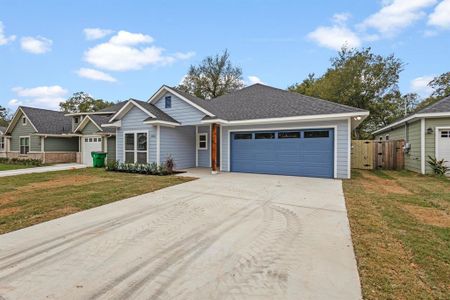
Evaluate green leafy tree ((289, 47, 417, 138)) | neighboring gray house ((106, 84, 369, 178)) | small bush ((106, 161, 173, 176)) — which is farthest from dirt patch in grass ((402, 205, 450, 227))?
green leafy tree ((289, 47, 417, 138))

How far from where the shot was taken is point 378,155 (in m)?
15.7

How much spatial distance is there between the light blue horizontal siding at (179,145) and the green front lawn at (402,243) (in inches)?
362

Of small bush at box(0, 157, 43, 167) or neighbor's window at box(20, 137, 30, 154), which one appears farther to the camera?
neighbor's window at box(20, 137, 30, 154)

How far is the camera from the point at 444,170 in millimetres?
11461

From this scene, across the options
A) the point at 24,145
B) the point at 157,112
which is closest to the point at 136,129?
the point at 157,112

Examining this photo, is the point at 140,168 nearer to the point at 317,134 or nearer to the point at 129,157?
the point at 129,157

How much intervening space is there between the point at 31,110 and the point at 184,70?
1846 cm

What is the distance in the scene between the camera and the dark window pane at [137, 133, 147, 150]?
13.7 meters

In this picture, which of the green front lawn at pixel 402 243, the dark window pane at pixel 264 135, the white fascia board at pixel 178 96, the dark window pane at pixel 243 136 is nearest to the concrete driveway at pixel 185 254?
the green front lawn at pixel 402 243

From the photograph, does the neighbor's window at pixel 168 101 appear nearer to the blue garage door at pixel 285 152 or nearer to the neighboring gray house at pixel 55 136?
the blue garage door at pixel 285 152

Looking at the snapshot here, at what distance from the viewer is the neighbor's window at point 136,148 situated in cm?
1373

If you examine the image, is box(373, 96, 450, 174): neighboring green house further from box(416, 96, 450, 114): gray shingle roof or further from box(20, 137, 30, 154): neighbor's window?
box(20, 137, 30, 154): neighbor's window

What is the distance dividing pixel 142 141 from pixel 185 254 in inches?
442

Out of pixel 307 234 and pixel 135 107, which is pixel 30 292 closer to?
pixel 307 234
